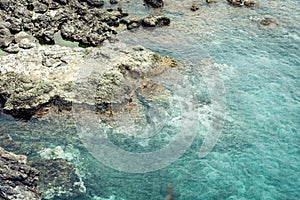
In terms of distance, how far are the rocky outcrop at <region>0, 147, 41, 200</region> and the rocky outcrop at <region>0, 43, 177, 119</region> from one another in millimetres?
3873

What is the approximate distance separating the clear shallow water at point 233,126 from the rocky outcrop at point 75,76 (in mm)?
1190

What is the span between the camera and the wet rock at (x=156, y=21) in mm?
26406

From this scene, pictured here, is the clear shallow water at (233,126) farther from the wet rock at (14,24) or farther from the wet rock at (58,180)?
the wet rock at (14,24)

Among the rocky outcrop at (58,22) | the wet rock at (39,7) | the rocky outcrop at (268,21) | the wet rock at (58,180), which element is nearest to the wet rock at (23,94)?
the wet rock at (58,180)

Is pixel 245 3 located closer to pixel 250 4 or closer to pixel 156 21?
pixel 250 4

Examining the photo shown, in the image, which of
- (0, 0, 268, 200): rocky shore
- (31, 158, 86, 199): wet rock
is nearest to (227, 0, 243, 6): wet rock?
(0, 0, 268, 200): rocky shore

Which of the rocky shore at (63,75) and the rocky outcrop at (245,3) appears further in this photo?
the rocky outcrop at (245,3)

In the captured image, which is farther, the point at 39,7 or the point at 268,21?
the point at 268,21

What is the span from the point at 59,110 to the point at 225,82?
9.08 metres

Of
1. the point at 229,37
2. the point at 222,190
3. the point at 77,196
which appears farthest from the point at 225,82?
the point at 77,196

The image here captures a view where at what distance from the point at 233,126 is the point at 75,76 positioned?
8.41 meters

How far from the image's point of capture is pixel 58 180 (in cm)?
1659

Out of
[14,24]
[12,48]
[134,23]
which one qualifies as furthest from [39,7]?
[134,23]

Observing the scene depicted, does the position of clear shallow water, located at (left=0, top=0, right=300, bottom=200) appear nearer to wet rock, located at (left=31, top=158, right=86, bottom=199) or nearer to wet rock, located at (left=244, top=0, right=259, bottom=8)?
wet rock, located at (left=31, top=158, right=86, bottom=199)
